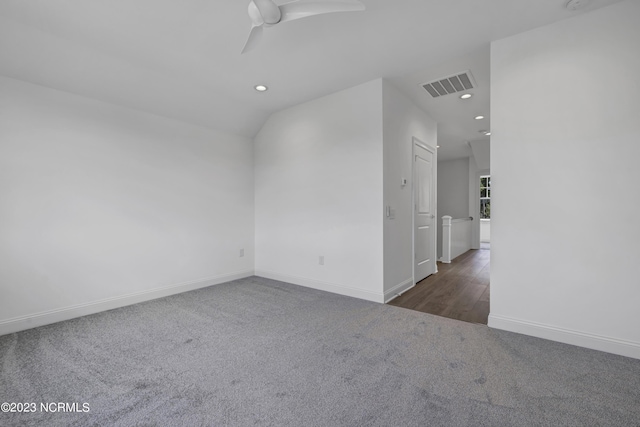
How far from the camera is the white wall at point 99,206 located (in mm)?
2617

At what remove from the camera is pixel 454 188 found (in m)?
8.34

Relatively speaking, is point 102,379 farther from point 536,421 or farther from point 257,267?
point 257,267

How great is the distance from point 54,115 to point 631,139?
5.35m

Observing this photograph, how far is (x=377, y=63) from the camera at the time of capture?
2.94 m

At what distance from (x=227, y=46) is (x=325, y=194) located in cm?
207

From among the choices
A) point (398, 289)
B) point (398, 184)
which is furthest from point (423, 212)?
point (398, 289)

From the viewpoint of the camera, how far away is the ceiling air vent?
10.7 ft

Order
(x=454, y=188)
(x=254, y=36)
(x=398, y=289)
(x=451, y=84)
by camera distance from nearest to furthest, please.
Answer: (x=254, y=36)
(x=451, y=84)
(x=398, y=289)
(x=454, y=188)

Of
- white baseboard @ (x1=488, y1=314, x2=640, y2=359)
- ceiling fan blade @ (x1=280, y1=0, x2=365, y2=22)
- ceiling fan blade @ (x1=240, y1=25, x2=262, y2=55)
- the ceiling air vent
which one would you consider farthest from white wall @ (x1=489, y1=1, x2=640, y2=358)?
ceiling fan blade @ (x1=240, y1=25, x2=262, y2=55)

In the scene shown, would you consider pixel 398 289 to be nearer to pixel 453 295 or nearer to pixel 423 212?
pixel 453 295

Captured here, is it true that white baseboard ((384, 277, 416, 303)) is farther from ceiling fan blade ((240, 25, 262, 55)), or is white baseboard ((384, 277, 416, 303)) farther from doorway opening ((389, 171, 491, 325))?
ceiling fan blade ((240, 25, 262, 55))

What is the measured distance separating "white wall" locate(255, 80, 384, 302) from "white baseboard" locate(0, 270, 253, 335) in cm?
111

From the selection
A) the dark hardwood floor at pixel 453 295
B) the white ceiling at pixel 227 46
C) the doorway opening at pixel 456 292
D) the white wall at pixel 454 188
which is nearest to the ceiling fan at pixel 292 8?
the white ceiling at pixel 227 46

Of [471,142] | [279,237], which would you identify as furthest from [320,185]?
[471,142]
